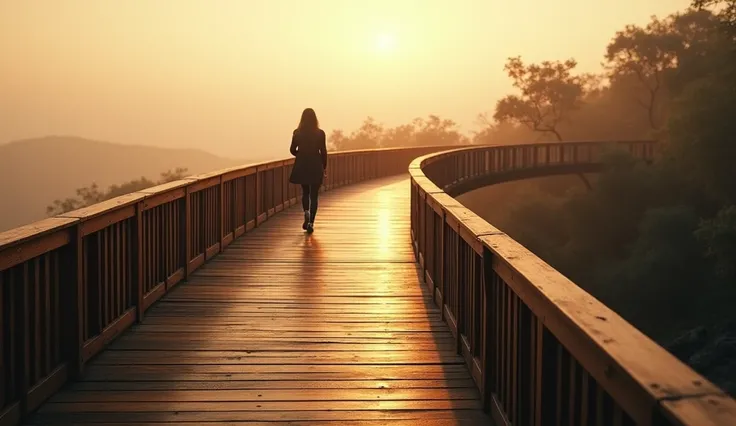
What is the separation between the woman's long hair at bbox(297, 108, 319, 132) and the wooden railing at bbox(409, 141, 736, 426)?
4.31 m

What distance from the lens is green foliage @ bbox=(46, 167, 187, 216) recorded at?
88562 mm

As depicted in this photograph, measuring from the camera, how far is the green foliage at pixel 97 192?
88.6 m

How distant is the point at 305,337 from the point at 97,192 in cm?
9645

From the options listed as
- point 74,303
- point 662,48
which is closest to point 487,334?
point 74,303

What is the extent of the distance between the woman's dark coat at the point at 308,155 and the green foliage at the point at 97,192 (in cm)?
7690

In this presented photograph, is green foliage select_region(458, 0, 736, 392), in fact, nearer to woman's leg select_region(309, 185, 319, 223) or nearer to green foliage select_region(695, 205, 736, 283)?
green foliage select_region(695, 205, 736, 283)

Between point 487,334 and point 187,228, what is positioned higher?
point 187,228

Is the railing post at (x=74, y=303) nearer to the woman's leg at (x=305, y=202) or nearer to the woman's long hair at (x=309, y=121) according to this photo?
the woman's long hair at (x=309, y=121)

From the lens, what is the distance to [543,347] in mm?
3287

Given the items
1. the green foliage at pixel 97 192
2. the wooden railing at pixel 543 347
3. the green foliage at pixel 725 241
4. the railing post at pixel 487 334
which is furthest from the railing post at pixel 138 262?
the green foliage at pixel 97 192

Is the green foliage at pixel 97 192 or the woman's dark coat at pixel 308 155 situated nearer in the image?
the woman's dark coat at pixel 308 155

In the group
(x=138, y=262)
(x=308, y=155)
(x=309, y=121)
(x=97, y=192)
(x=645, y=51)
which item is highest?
(x=645, y=51)

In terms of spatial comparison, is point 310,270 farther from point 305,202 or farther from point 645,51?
point 645,51

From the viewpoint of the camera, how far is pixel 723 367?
72.3 ft
